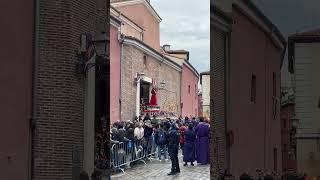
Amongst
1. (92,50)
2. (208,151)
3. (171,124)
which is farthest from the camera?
(171,124)

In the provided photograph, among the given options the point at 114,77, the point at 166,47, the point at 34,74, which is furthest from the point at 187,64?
the point at 34,74

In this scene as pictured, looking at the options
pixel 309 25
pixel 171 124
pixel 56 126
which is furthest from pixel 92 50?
pixel 309 25

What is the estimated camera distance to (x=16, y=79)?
1.11 metres

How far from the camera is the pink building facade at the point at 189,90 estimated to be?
3.87 ft

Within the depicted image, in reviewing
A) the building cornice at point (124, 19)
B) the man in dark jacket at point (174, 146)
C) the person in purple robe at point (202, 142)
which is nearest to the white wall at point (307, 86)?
the person in purple robe at point (202, 142)

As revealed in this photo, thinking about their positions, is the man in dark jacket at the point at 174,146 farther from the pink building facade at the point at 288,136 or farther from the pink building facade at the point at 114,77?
the pink building facade at the point at 288,136

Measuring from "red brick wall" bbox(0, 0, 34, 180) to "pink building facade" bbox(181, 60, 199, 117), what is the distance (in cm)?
44

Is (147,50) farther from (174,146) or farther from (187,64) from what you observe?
(174,146)

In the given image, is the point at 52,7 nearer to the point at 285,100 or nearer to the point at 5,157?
the point at 5,157

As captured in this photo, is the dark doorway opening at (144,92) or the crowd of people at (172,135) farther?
the dark doorway opening at (144,92)

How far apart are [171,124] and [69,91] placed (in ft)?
1.23

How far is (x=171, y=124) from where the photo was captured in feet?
4.15

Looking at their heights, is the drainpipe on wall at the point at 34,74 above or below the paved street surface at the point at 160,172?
above

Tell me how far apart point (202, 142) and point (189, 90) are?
0.25 meters
